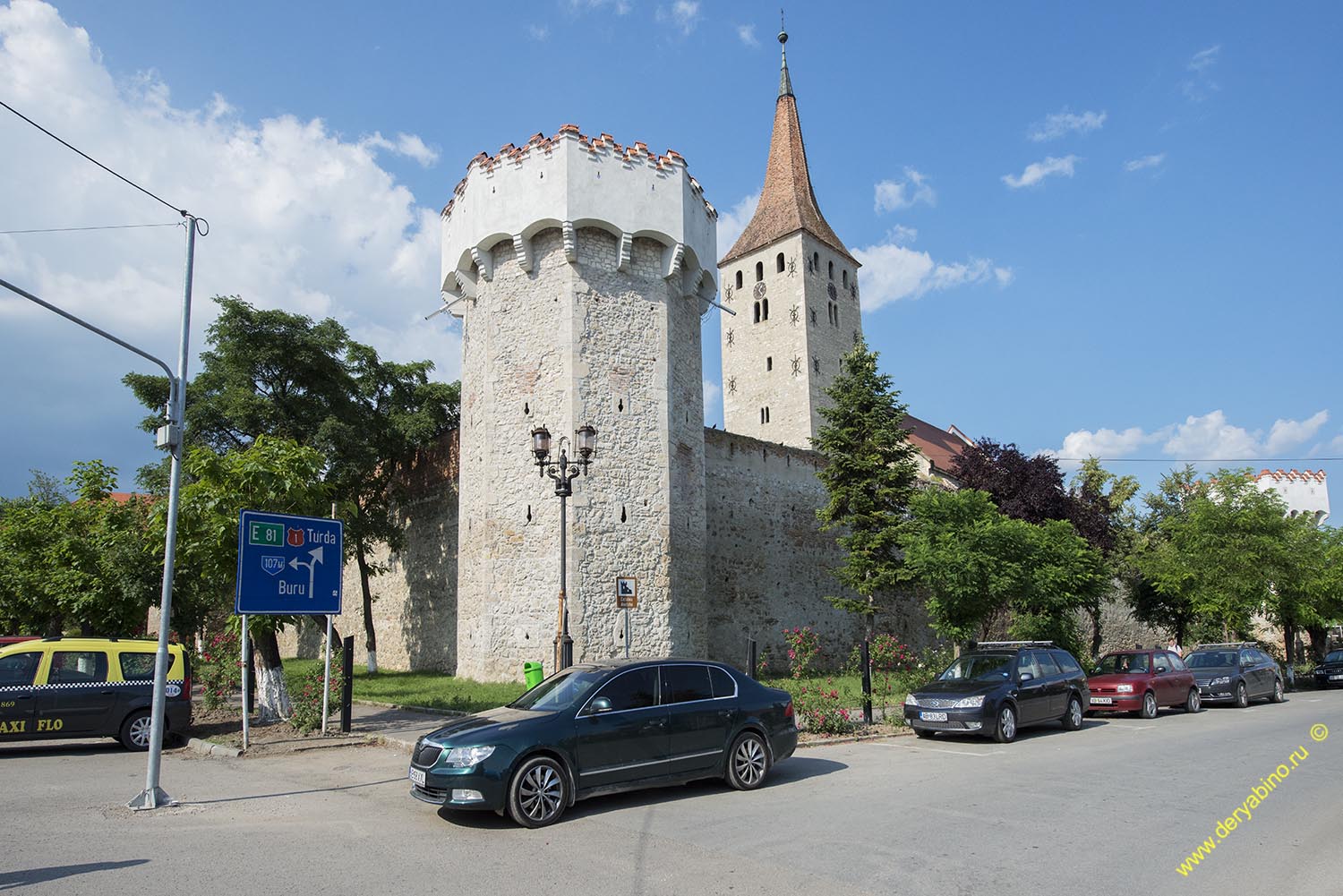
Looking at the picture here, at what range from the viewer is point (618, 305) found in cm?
2105

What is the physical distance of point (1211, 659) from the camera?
19344 millimetres

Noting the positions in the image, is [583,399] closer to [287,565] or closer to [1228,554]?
[287,565]

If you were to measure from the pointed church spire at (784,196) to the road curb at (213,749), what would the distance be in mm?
48374

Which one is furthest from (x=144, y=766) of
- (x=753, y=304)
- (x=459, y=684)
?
(x=753, y=304)

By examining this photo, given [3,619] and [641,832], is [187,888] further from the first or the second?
[3,619]

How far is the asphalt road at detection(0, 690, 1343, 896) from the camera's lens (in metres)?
5.42

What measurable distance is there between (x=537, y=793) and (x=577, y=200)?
53.0 feet

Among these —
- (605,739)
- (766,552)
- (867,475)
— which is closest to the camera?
→ (605,739)

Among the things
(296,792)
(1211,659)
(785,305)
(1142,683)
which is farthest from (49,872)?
(785,305)

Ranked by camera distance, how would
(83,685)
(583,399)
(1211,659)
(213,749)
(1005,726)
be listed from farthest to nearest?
(583,399) < (1211,659) < (1005,726) < (213,749) < (83,685)

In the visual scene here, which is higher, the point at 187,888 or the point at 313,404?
the point at 313,404

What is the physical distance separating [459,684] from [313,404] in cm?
1195

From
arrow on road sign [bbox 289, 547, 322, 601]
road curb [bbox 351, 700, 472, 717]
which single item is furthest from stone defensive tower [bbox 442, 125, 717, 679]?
arrow on road sign [bbox 289, 547, 322, 601]

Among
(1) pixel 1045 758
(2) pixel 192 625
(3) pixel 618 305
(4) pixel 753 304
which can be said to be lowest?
(1) pixel 1045 758
